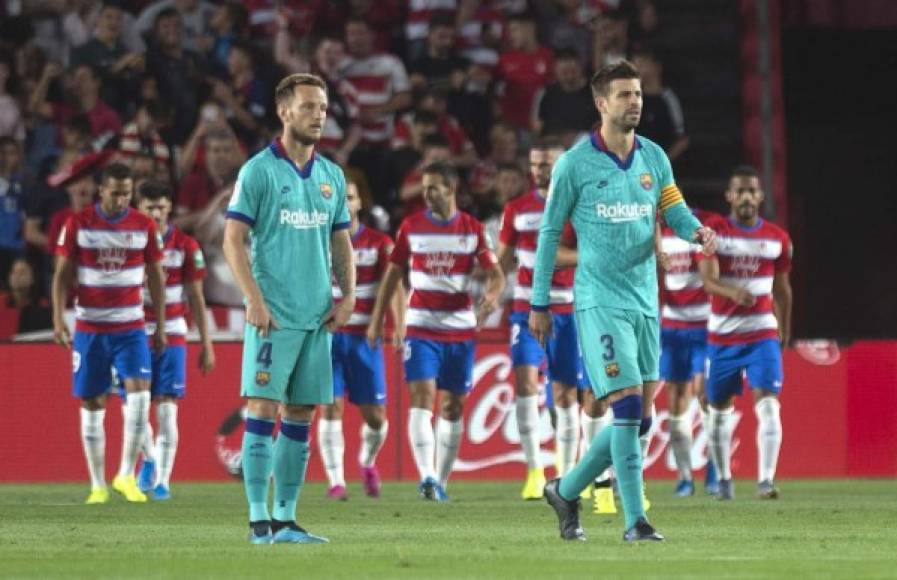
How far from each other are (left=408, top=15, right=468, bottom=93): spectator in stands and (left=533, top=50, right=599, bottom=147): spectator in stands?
3.61 feet

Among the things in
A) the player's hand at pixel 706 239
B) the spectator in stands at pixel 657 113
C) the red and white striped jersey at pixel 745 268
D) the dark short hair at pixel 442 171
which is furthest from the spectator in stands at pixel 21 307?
the player's hand at pixel 706 239

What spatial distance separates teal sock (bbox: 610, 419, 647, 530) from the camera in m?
10.5

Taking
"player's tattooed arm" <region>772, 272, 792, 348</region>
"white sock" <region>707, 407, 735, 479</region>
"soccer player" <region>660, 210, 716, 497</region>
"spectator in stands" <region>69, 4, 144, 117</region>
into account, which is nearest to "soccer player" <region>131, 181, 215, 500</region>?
"soccer player" <region>660, 210, 716, 497</region>

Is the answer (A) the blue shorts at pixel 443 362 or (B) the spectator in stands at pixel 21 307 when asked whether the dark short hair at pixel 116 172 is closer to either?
(A) the blue shorts at pixel 443 362

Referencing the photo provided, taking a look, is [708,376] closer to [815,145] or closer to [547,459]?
[547,459]

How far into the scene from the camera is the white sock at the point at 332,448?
16266 mm

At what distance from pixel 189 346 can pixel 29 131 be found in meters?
3.81

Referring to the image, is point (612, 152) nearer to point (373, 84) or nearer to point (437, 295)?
point (437, 295)

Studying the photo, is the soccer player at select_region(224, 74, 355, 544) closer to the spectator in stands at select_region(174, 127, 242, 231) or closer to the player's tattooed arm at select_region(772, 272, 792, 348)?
the player's tattooed arm at select_region(772, 272, 792, 348)

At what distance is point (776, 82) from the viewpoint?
22.5 metres

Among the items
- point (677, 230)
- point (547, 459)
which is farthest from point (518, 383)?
point (677, 230)

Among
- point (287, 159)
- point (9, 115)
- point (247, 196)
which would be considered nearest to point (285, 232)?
point (247, 196)

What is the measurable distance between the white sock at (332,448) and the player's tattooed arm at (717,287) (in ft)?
9.97

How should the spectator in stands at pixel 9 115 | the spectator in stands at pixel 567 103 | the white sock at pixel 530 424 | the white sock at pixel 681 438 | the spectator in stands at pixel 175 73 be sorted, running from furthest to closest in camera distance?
the spectator in stands at pixel 175 73 < the spectator in stands at pixel 9 115 < the spectator in stands at pixel 567 103 < the white sock at pixel 681 438 < the white sock at pixel 530 424
